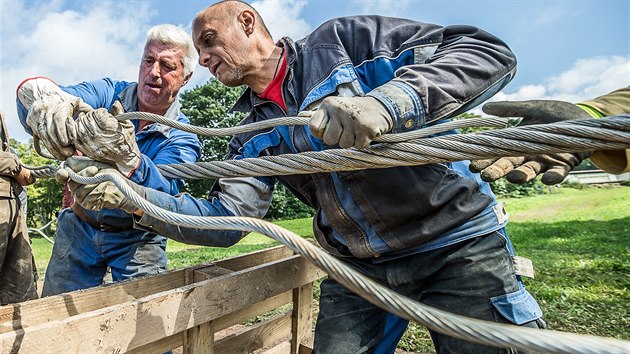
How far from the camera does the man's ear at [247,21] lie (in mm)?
2165

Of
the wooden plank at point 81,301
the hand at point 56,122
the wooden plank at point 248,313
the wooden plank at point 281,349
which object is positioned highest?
the hand at point 56,122

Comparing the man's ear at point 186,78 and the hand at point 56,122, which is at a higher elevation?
the hand at point 56,122

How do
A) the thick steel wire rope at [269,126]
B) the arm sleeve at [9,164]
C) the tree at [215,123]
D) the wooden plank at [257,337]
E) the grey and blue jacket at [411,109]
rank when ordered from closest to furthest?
the thick steel wire rope at [269,126] → the grey and blue jacket at [411,109] → the wooden plank at [257,337] → the arm sleeve at [9,164] → the tree at [215,123]

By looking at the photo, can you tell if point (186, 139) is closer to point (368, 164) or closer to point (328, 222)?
point (328, 222)

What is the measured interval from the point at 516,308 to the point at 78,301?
5.65 feet

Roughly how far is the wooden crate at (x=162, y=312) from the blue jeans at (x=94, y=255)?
656 mm

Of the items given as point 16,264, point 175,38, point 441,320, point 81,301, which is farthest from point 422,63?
point 16,264

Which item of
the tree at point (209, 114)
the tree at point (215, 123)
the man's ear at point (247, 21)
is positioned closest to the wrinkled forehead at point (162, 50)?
the man's ear at point (247, 21)

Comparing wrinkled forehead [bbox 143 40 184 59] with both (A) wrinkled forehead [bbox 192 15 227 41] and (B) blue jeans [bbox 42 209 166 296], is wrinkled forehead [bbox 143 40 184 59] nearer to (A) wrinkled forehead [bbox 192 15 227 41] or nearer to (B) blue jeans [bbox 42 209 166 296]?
(A) wrinkled forehead [bbox 192 15 227 41]

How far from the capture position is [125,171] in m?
2.01

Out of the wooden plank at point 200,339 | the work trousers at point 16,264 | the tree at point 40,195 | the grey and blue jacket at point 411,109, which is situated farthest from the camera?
the tree at point 40,195

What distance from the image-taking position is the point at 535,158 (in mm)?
1423

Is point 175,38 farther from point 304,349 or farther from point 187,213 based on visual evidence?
point 304,349

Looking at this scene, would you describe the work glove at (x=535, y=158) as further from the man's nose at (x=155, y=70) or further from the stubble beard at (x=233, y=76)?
the man's nose at (x=155, y=70)
